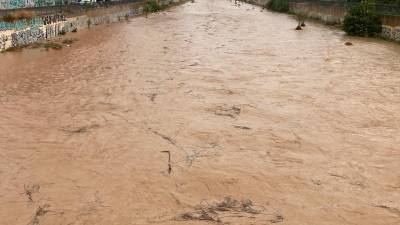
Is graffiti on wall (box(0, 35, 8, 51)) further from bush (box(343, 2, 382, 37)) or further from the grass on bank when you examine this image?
bush (box(343, 2, 382, 37))

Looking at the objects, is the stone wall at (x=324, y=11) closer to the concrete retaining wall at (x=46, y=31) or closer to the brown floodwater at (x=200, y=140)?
the brown floodwater at (x=200, y=140)

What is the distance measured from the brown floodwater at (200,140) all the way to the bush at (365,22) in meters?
9.71

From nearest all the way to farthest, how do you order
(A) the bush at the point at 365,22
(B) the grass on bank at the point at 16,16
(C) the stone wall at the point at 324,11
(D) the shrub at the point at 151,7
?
(A) the bush at the point at 365,22 < (B) the grass on bank at the point at 16,16 < (C) the stone wall at the point at 324,11 < (D) the shrub at the point at 151,7

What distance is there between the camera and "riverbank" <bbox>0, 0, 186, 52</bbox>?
1057 inches

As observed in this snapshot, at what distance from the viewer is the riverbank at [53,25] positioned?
2686 centimetres

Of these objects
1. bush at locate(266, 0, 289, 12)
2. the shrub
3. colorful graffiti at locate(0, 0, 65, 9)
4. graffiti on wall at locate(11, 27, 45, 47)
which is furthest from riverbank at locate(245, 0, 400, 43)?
colorful graffiti at locate(0, 0, 65, 9)

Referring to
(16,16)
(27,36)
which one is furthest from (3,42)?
(16,16)

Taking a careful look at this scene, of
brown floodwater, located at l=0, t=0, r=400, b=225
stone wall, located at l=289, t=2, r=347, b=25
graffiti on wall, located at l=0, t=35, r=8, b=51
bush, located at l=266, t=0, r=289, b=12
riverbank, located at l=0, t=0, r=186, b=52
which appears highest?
bush, located at l=266, t=0, r=289, b=12

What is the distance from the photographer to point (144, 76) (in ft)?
66.0

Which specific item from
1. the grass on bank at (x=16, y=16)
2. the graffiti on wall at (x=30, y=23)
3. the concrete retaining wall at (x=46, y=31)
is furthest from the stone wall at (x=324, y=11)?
the grass on bank at (x=16, y=16)

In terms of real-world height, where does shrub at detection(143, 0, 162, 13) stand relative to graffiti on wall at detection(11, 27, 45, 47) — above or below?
above

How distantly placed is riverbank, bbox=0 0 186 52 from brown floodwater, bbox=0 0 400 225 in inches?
141

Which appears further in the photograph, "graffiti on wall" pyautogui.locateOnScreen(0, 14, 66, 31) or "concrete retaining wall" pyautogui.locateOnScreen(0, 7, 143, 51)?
"graffiti on wall" pyautogui.locateOnScreen(0, 14, 66, 31)

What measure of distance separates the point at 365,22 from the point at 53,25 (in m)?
24.0
